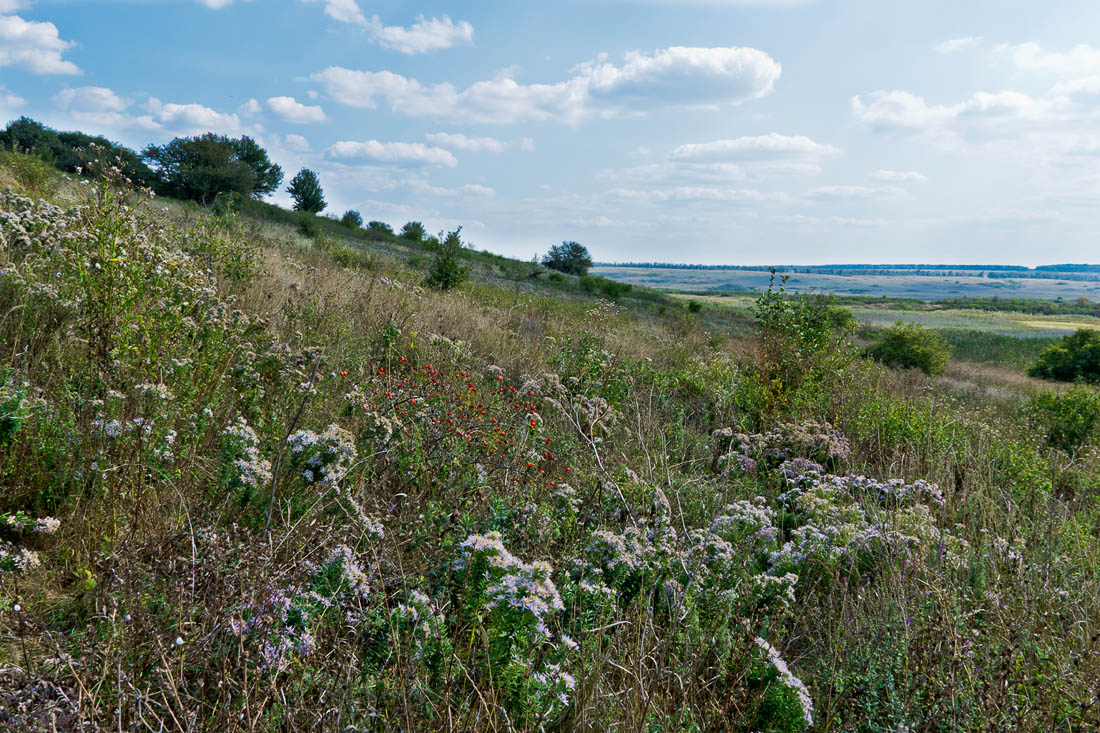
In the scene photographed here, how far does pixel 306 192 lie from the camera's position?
44.3 meters

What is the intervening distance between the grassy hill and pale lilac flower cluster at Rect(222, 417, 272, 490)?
3 cm

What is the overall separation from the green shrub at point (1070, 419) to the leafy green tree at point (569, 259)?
3997 cm

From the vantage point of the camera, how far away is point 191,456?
2855mm

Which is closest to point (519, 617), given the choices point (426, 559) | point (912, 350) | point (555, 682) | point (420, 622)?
point (555, 682)

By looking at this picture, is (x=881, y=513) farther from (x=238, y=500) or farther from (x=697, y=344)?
(x=697, y=344)

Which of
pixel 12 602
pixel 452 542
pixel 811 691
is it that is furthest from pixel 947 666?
pixel 12 602

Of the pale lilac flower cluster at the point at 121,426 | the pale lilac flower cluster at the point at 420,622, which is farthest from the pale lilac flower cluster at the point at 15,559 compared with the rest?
the pale lilac flower cluster at the point at 420,622

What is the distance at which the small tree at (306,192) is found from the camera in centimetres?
4416

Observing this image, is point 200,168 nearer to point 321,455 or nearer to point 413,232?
point 413,232

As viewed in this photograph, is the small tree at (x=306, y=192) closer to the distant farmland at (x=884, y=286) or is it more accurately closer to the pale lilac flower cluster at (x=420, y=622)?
the pale lilac flower cluster at (x=420, y=622)

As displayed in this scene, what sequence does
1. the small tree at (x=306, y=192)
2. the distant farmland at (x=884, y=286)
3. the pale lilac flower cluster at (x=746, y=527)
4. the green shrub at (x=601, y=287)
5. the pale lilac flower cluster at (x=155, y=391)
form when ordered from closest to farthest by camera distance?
the pale lilac flower cluster at (x=155, y=391) → the pale lilac flower cluster at (x=746, y=527) → the green shrub at (x=601, y=287) → the small tree at (x=306, y=192) → the distant farmland at (x=884, y=286)

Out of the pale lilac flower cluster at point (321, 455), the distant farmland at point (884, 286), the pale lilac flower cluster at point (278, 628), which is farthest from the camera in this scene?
the distant farmland at point (884, 286)

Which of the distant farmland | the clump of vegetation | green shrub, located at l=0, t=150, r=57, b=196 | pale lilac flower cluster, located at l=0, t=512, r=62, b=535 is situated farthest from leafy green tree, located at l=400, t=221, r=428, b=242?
the distant farmland

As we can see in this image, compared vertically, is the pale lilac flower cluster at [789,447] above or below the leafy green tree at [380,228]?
below
